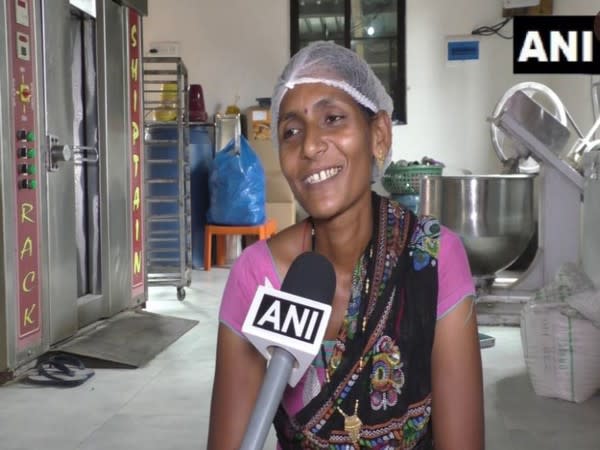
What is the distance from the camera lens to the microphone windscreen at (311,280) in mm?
700

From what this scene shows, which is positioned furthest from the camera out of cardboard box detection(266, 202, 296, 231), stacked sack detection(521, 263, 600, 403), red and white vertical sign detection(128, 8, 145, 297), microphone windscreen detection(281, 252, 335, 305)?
cardboard box detection(266, 202, 296, 231)

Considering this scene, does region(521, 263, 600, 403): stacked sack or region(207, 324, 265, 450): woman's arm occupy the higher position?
region(207, 324, 265, 450): woman's arm

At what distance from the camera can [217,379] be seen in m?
1.17

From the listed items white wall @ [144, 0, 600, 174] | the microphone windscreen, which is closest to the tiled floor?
the microphone windscreen

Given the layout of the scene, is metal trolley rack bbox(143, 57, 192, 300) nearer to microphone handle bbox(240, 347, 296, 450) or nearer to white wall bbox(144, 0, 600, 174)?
white wall bbox(144, 0, 600, 174)

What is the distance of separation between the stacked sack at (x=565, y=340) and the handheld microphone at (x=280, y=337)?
7.13 ft

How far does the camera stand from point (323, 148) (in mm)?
1130

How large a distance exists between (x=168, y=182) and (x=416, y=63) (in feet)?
9.89

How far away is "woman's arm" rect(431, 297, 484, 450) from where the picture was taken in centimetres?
114

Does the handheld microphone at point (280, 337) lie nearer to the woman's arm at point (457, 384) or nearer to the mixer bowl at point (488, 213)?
the woman's arm at point (457, 384)

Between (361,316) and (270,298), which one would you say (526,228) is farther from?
(270,298)

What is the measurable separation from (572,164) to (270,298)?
3.62 meters

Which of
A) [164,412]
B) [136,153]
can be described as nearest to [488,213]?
[136,153]

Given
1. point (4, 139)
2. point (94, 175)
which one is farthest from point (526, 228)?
point (4, 139)
